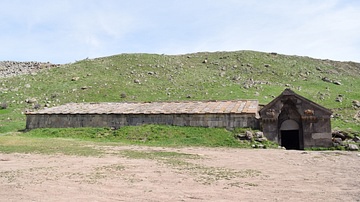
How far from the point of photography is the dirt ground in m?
7.89

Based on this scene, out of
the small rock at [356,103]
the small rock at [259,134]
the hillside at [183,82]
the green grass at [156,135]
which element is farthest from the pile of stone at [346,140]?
the small rock at [356,103]

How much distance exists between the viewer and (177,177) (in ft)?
33.1

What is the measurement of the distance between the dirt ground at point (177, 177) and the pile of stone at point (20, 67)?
3722 centimetres

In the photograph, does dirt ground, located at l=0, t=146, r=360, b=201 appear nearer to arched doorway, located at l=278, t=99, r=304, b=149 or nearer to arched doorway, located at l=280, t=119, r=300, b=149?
arched doorway, located at l=278, t=99, r=304, b=149

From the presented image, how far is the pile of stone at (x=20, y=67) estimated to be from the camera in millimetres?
47875

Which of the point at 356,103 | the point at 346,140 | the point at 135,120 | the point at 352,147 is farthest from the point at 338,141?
the point at 135,120

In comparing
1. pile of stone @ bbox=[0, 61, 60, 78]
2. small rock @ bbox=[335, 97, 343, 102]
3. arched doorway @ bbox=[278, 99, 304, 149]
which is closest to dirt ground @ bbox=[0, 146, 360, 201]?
arched doorway @ bbox=[278, 99, 304, 149]

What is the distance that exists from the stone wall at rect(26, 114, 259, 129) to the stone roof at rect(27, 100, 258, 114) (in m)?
0.25

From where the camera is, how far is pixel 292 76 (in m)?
44.3

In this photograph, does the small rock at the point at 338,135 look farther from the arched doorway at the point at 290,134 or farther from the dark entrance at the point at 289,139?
the dark entrance at the point at 289,139

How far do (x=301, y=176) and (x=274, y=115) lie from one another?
A: 953 centimetres

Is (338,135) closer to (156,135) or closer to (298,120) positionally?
(298,120)

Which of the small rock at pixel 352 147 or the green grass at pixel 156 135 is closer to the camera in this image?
the small rock at pixel 352 147

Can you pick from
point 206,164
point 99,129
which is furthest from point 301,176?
point 99,129
